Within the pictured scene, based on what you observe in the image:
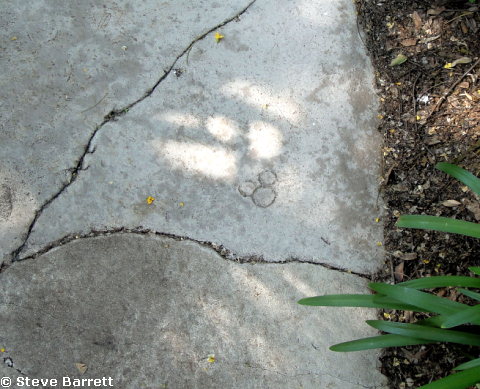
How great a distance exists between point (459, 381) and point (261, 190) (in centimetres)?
113

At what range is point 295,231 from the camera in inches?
86.7

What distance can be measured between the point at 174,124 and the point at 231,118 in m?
0.28

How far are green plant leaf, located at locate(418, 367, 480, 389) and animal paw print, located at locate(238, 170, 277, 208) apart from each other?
1.03m

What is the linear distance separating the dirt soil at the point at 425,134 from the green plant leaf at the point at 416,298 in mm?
394

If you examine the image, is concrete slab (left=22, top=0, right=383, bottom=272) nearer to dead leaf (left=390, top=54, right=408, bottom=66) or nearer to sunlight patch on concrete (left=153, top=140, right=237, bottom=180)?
sunlight patch on concrete (left=153, top=140, right=237, bottom=180)

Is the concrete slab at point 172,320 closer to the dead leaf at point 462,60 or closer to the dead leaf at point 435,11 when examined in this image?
the dead leaf at point 462,60

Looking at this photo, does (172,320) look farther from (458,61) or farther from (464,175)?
(458,61)

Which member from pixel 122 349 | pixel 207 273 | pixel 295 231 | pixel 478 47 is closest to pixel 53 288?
pixel 122 349

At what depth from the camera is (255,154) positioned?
7.62ft

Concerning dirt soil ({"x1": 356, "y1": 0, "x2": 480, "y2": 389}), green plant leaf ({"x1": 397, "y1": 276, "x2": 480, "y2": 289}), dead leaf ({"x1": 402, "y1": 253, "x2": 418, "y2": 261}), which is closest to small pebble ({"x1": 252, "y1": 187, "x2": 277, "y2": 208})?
dirt soil ({"x1": 356, "y1": 0, "x2": 480, "y2": 389})

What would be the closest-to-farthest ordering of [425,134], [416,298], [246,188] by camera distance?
[416,298], [246,188], [425,134]

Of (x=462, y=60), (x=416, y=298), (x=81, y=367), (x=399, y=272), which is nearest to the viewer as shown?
(x=416, y=298)

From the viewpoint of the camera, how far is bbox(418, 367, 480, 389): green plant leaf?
1507mm

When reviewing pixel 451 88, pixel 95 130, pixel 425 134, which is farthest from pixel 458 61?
pixel 95 130
